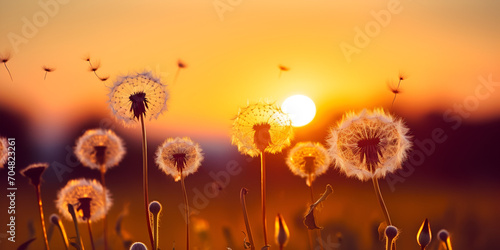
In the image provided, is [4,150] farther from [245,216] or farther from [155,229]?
[245,216]

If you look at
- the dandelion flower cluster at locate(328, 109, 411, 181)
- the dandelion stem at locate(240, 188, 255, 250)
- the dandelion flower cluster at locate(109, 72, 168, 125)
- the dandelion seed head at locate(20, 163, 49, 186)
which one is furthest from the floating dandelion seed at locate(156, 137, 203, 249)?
the dandelion flower cluster at locate(328, 109, 411, 181)

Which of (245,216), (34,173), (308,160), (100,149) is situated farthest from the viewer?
(100,149)

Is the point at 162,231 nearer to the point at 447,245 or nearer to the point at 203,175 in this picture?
the point at 203,175

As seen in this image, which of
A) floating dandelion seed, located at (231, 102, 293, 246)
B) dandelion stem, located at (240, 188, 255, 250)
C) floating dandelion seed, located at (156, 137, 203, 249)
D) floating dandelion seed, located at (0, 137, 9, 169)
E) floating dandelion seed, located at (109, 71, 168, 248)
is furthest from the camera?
floating dandelion seed, located at (156, 137, 203, 249)

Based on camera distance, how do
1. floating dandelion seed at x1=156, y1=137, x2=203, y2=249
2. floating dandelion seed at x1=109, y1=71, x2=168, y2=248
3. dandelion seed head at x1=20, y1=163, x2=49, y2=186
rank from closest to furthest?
dandelion seed head at x1=20, y1=163, x2=49, y2=186 → floating dandelion seed at x1=109, y1=71, x2=168, y2=248 → floating dandelion seed at x1=156, y1=137, x2=203, y2=249

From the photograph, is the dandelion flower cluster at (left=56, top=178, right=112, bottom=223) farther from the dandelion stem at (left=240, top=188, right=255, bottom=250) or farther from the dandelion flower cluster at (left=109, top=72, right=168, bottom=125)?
the dandelion stem at (left=240, top=188, right=255, bottom=250)

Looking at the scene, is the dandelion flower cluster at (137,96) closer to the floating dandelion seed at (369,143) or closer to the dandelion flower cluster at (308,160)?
the dandelion flower cluster at (308,160)

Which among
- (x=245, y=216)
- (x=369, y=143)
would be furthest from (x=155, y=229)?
(x=369, y=143)

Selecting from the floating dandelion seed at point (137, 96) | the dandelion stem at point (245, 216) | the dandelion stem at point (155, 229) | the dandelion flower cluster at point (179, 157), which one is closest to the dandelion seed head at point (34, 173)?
the floating dandelion seed at point (137, 96)
